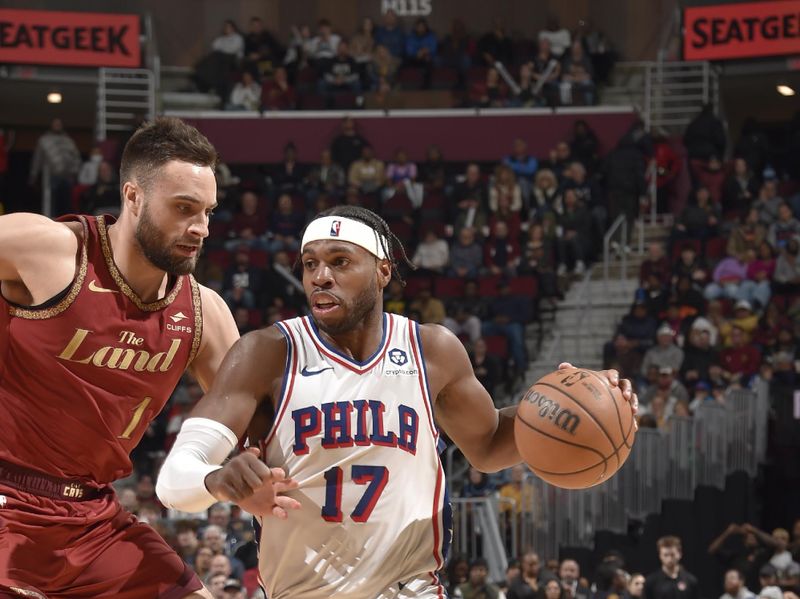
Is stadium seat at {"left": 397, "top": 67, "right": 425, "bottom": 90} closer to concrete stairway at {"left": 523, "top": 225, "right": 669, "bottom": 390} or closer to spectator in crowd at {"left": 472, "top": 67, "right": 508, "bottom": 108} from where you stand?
spectator in crowd at {"left": 472, "top": 67, "right": 508, "bottom": 108}

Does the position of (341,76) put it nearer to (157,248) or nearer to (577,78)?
(577,78)

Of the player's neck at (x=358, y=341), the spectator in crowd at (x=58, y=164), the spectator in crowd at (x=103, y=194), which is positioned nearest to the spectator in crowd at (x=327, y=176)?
the spectator in crowd at (x=103, y=194)

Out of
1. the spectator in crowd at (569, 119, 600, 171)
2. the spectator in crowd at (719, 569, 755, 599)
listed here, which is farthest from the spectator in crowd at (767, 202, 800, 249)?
the spectator in crowd at (719, 569, 755, 599)

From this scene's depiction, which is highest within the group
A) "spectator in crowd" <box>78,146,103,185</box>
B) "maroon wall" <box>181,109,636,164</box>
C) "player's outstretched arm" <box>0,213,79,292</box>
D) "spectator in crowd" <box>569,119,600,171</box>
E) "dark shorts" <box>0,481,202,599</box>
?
"maroon wall" <box>181,109,636,164</box>

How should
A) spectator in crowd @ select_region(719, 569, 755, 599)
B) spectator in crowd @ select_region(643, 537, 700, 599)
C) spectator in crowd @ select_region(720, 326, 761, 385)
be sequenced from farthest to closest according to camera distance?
spectator in crowd @ select_region(720, 326, 761, 385), spectator in crowd @ select_region(719, 569, 755, 599), spectator in crowd @ select_region(643, 537, 700, 599)

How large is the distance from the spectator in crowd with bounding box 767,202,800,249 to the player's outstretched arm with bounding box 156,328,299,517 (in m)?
13.5

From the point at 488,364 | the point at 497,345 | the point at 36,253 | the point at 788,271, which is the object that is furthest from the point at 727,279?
the point at 36,253

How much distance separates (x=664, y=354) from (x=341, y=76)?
8.88 metres

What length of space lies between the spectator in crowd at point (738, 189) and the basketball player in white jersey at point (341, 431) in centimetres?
1429

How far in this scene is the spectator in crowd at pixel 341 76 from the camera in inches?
882

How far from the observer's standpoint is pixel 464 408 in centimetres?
520

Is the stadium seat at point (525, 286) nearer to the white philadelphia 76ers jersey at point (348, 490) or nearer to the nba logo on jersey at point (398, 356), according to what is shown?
the nba logo on jersey at point (398, 356)

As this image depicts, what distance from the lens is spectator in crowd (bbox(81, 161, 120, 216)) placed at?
18.7 m

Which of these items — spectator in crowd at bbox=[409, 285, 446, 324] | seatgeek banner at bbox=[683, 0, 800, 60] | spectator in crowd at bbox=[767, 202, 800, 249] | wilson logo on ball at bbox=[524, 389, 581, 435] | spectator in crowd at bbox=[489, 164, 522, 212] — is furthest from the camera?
seatgeek banner at bbox=[683, 0, 800, 60]
